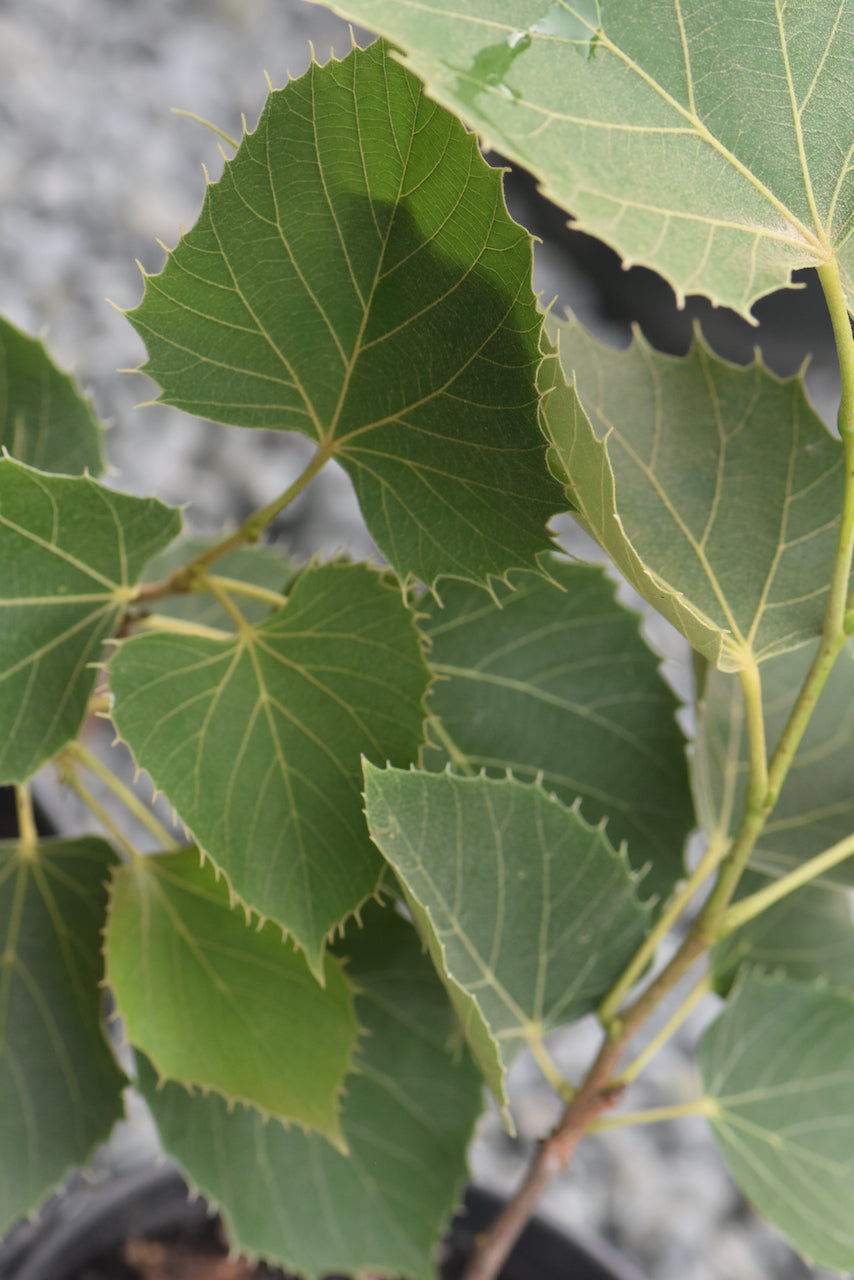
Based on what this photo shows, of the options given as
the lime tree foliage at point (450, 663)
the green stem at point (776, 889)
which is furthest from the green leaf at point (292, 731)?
the green stem at point (776, 889)

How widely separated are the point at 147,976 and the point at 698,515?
0.23m

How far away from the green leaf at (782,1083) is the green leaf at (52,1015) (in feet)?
0.73

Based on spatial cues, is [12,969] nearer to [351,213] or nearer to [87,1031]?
[87,1031]

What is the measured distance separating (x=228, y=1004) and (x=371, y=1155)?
0.35 ft

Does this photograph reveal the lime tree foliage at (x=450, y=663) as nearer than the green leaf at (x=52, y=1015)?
Yes

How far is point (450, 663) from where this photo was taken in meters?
0.37

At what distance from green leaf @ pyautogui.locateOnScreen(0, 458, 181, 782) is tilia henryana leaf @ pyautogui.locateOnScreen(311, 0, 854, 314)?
151 mm

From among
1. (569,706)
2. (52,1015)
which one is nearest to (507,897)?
(569,706)

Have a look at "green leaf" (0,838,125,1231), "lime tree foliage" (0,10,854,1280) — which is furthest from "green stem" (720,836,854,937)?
"green leaf" (0,838,125,1231)

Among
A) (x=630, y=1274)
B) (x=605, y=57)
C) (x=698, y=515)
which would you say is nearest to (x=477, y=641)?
(x=698, y=515)

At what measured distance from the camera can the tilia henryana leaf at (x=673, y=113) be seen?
0.63ft

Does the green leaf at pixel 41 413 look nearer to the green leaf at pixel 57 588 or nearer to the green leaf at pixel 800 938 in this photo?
the green leaf at pixel 57 588

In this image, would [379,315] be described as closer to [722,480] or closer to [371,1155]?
[722,480]

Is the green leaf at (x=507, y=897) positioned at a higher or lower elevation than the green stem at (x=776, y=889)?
lower
